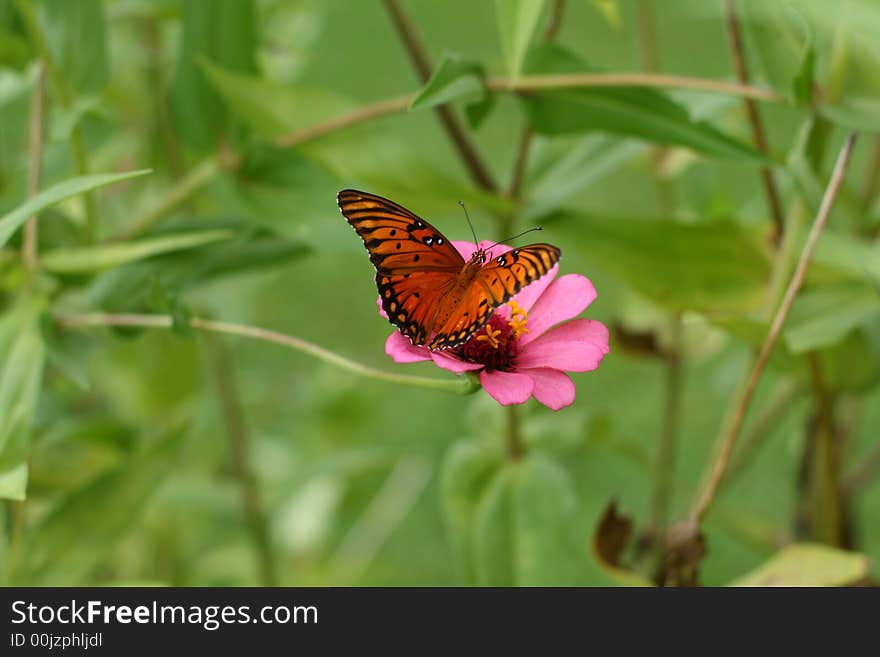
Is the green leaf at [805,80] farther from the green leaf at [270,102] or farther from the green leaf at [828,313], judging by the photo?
the green leaf at [270,102]

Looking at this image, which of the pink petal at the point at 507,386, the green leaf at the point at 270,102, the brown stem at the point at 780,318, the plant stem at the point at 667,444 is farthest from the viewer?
the plant stem at the point at 667,444

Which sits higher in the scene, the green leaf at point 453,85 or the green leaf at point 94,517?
the green leaf at point 453,85

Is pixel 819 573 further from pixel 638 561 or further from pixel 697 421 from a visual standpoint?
pixel 697 421

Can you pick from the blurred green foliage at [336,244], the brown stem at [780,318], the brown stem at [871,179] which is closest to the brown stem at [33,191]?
the blurred green foliage at [336,244]

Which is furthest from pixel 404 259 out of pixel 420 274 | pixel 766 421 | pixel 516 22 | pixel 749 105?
pixel 766 421

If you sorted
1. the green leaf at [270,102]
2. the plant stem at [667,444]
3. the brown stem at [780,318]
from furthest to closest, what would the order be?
the plant stem at [667,444]
the green leaf at [270,102]
the brown stem at [780,318]
